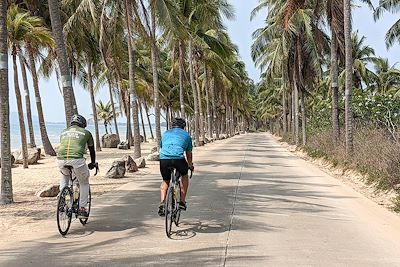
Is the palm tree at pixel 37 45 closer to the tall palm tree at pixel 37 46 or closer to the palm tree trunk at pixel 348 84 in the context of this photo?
the tall palm tree at pixel 37 46

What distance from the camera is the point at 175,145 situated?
24.7 feet

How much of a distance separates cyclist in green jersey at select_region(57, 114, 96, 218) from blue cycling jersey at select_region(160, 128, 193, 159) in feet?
3.95

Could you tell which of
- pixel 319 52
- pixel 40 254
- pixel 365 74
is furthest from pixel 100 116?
pixel 40 254

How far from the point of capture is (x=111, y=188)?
13.0 meters

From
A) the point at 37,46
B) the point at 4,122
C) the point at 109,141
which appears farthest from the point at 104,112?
the point at 4,122

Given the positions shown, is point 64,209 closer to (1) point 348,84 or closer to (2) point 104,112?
(1) point 348,84

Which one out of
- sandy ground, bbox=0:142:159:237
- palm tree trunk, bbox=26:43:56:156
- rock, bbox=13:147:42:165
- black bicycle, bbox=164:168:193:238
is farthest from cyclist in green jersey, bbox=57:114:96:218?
palm tree trunk, bbox=26:43:56:156

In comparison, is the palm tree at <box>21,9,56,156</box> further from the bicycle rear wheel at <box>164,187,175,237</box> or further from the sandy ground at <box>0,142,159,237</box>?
the bicycle rear wheel at <box>164,187,175,237</box>

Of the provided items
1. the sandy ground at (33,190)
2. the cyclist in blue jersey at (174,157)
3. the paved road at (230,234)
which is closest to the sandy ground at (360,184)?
the paved road at (230,234)

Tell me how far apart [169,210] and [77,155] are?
1694 millimetres

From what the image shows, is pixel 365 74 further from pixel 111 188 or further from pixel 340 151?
pixel 111 188

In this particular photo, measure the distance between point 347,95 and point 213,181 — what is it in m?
6.73

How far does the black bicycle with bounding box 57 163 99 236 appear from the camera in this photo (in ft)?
23.6

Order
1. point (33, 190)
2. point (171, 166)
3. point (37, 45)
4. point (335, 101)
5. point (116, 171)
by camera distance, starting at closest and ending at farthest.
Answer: point (171, 166) → point (33, 190) → point (116, 171) → point (37, 45) → point (335, 101)
